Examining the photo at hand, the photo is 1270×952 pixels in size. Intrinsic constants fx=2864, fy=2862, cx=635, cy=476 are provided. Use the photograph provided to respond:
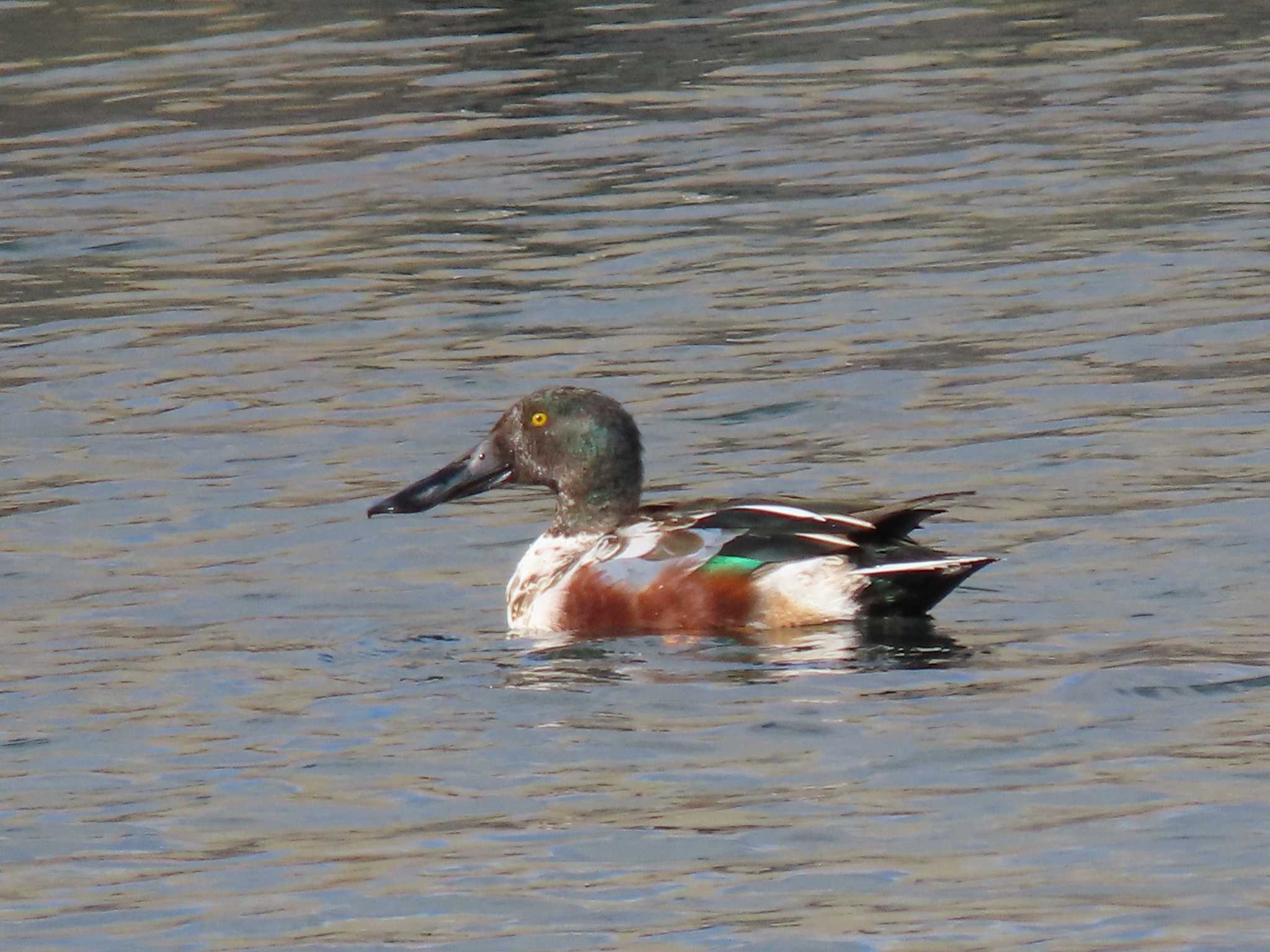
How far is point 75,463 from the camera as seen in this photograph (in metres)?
12.0

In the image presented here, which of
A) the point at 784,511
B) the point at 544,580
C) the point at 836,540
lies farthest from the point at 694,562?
the point at 544,580

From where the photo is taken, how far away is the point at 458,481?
406 inches

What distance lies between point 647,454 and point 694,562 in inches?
102

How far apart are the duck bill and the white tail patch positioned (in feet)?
5.96

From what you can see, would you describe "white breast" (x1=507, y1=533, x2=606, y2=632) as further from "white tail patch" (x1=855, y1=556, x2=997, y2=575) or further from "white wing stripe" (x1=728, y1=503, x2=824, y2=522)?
"white tail patch" (x1=855, y1=556, x2=997, y2=575)

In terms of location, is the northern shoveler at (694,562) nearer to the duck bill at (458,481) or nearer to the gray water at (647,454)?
the gray water at (647,454)

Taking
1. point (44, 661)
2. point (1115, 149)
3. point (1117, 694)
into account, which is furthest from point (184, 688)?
point (1115, 149)

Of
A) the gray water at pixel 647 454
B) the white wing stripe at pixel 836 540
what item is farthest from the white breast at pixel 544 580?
the white wing stripe at pixel 836 540

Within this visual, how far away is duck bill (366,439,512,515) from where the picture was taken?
33.7 ft

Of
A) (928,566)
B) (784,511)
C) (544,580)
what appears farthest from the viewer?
(544,580)

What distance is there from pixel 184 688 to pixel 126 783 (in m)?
1.02

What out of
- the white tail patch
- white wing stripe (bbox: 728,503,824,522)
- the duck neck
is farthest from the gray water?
the duck neck

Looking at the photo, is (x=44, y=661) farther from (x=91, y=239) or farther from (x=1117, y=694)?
(x=91, y=239)

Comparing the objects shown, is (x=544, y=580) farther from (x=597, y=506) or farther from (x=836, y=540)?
(x=836, y=540)
